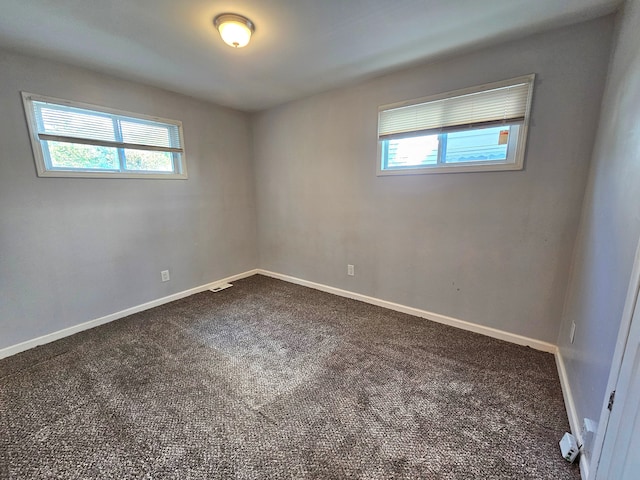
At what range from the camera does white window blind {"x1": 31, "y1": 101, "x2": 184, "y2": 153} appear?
7.39 feet

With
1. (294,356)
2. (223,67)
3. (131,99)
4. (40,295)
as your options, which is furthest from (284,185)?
(40,295)

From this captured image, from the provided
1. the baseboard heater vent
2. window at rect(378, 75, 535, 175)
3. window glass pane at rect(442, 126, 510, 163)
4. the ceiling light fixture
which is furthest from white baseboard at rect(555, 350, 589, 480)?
the baseboard heater vent

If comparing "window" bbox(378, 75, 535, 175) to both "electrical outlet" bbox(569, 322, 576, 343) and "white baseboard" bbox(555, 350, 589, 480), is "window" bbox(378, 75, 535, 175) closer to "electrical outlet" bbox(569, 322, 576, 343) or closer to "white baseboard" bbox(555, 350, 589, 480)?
"electrical outlet" bbox(569, 322, 576, 343)

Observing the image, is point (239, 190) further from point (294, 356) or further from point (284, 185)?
point (294, 356)

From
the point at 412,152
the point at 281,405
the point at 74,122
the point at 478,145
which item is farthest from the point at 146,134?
the point at 478,145

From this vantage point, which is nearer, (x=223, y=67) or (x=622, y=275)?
(x=622, y=275)

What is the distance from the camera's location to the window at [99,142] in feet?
7.31

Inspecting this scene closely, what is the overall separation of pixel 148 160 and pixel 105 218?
75 centimetres

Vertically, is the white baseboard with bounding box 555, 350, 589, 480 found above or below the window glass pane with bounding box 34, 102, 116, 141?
below

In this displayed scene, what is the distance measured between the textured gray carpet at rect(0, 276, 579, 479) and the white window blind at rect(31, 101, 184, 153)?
179 cm

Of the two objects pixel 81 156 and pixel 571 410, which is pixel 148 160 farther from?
pixel 571 410

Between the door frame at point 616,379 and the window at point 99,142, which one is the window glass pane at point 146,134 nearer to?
the window at point 99,142

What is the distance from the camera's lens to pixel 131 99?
8.76 feet

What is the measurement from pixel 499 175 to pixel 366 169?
1.21 meters
